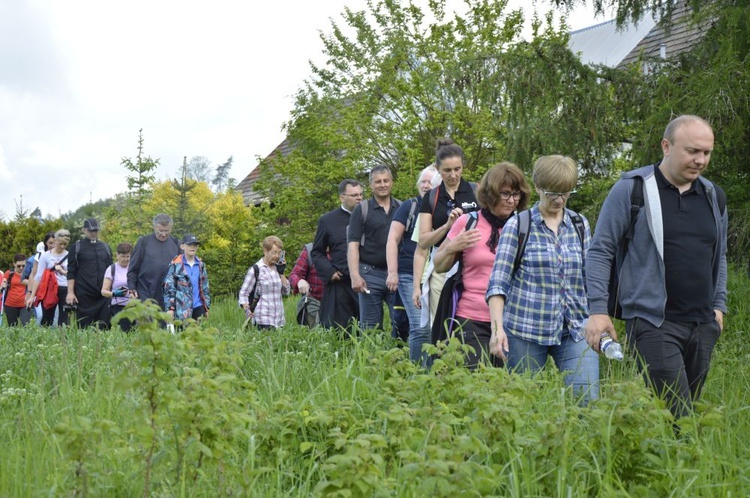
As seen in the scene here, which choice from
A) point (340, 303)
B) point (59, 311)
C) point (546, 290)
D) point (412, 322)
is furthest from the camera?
point (59, 311)

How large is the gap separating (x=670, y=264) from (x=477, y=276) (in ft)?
4.41

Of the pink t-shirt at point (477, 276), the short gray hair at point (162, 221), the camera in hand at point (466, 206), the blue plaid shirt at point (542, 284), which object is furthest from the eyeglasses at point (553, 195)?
the short gray hair at point (162, 221)

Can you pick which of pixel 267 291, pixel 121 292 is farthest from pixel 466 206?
pixel 121 292

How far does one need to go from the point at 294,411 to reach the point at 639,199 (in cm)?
199

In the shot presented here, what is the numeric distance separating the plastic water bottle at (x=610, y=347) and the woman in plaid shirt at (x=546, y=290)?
1.38 ft

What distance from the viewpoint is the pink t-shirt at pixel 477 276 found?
585 cm

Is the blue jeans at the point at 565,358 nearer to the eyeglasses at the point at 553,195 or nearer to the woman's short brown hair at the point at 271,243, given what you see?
the eyeglasses at the point at 553,195

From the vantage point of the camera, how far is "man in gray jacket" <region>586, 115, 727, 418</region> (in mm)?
4852

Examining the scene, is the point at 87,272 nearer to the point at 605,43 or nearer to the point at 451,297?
the point at 451,297

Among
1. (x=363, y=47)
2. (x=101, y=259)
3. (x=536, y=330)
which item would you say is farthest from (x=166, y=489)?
(x=363, y=47)

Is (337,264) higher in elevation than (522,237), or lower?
lower

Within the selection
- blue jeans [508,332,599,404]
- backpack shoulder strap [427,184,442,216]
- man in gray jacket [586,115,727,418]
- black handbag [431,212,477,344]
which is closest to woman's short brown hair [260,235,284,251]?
backpack shoulder strap [427,184,442,216]

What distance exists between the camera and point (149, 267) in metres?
12.1

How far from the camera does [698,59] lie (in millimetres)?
9094
